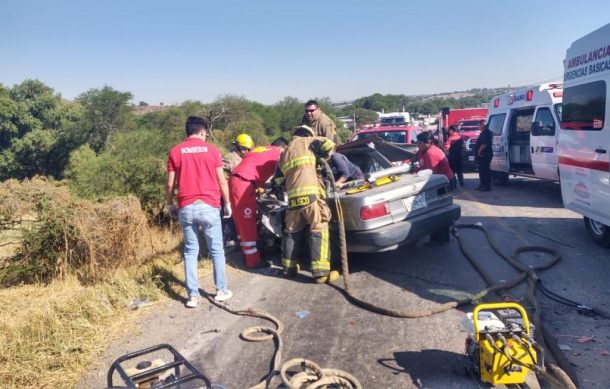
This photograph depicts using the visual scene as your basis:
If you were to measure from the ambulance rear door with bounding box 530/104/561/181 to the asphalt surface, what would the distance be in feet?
9.72

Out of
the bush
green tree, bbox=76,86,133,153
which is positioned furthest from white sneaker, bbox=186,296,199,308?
green tree, bbox=76,86,133,153

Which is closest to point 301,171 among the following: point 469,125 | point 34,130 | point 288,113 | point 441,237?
point 441,237

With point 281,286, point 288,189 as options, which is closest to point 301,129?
point 288,189

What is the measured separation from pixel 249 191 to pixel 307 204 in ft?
4.12

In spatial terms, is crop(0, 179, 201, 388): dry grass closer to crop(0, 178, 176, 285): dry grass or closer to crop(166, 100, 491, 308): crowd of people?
crop(0, 178, 176, 285): dry grass

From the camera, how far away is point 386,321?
14.9 feet

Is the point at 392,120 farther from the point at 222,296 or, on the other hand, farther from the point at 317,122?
the point at 222,296

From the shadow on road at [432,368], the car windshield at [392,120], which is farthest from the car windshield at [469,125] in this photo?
the shadow on road at [432,368]

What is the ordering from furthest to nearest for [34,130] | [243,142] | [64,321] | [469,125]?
1. [34,130]
2. [469,125]
3. [243,142]
4. [64,321]

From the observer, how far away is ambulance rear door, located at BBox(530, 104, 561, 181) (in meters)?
9.85

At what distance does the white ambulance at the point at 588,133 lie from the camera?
230 inches

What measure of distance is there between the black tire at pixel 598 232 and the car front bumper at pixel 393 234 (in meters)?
2.25

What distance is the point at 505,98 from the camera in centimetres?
1230

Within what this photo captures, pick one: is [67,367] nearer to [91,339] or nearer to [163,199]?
[91,339]
